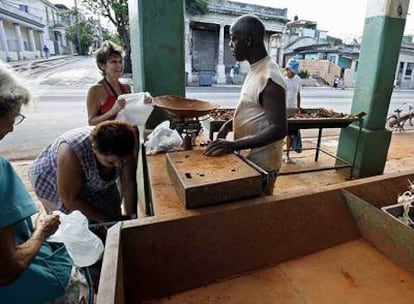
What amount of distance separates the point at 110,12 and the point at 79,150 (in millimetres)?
16377

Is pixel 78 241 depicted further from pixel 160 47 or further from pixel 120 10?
pixel 120 10

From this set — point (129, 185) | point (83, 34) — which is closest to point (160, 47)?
point (129, 185)

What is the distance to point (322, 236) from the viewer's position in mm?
1446

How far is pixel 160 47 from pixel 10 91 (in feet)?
6.75

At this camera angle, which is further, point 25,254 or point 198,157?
point 198,157

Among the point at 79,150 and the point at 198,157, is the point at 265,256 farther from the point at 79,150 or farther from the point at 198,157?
the point at 79,150

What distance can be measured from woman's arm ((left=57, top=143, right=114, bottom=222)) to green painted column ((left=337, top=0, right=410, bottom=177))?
369 cm

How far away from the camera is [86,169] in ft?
5.67

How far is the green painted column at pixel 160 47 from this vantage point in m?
2.73

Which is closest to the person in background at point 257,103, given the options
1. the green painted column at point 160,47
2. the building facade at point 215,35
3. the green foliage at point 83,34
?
the green painted column at point 160,47

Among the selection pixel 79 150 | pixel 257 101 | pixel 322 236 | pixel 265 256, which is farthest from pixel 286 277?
pixel 79 150

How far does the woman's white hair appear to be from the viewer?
3.14 ft

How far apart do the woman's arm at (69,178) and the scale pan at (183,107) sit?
736 millimetres

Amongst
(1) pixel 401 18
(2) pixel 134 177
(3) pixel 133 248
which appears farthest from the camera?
(1) pixel 401 18
